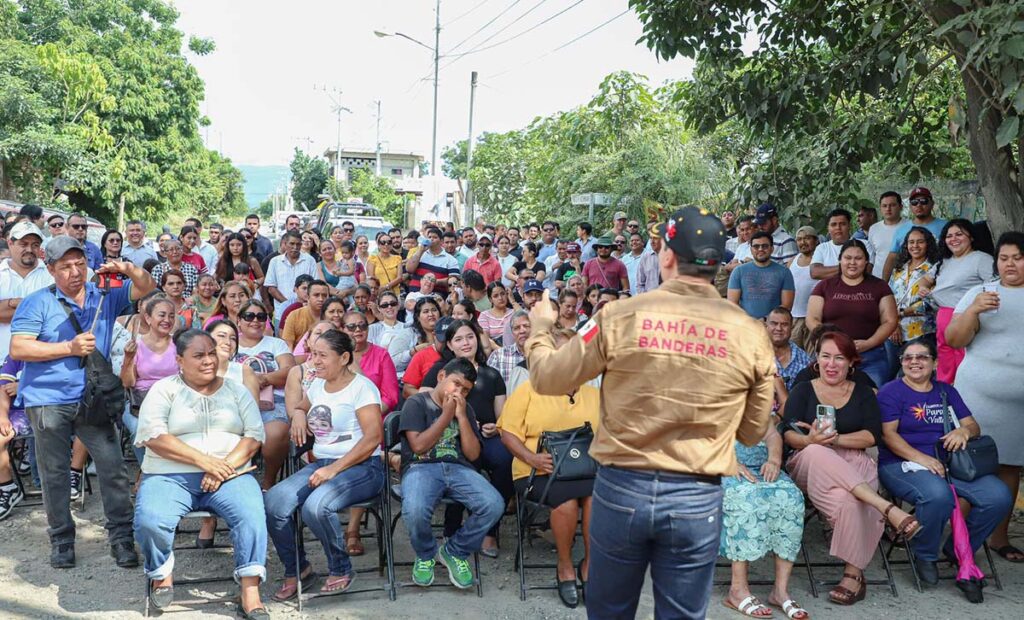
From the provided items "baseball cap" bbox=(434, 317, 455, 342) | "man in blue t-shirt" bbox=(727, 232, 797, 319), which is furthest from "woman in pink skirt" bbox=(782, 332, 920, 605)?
"baseball cap" bbox=(434, 317, 455, 342)

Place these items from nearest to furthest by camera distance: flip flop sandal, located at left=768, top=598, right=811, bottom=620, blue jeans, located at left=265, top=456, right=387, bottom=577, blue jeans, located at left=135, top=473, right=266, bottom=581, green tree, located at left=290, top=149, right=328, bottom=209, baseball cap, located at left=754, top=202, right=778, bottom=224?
1. blue jeans, located at left=135, top=473, right=266, bottom=581
2. flip flop sandal, located at left=768, top=598, right=811, bottom=620
3. blue jeans, located at left=265, top=456, right=387, bottom=577
4. baseball cap, located at left=754, top=202, right=778, bottom=224
5. green tree, located at left=290, top=149, right=328, bottom=209

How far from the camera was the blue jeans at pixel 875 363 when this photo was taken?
6660 millimetres

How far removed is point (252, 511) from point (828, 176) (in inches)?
239

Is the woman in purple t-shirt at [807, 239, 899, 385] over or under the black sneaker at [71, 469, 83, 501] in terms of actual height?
over

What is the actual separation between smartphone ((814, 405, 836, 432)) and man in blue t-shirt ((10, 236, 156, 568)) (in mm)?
3987

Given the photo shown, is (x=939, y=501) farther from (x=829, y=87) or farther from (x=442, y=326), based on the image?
(x=829, y=87)

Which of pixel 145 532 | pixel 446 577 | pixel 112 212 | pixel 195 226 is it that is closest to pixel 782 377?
pixel 446 577

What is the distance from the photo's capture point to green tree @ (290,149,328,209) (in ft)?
208

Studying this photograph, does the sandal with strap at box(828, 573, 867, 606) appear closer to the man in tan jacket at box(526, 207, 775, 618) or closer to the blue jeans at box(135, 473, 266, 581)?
the man in tan jacket at box(526, 207, 775, 618)

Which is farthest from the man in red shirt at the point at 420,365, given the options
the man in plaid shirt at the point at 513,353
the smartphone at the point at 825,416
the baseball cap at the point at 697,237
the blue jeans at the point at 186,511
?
the baseball cap at the point at 697,237

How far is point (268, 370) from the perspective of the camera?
248 inches

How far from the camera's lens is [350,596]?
4969 millimetres

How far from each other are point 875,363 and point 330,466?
13.2 ft

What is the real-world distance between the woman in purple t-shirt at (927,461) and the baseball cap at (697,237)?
300 cm
